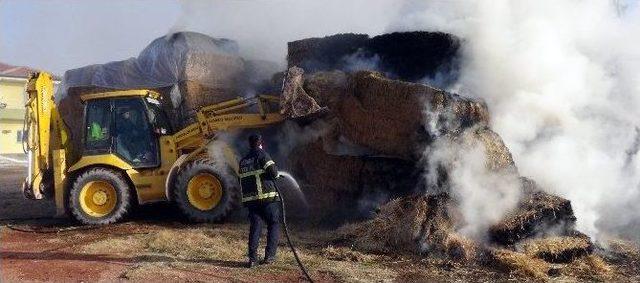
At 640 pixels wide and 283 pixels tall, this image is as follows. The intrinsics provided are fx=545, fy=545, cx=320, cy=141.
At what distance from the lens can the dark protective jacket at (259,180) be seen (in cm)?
645

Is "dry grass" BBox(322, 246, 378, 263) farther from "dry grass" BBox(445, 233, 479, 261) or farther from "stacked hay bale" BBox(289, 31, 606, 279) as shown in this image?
"dry grass" BBox(445, 233, 479, 261)

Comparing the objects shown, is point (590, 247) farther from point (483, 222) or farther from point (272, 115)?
point (272, 115)

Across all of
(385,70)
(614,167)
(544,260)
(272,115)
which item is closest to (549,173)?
(614,167)

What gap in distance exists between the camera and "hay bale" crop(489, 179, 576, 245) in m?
7.18

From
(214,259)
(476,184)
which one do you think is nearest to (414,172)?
(476,184)

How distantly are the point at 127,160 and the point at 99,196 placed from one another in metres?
0.77

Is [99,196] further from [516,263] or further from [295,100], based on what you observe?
[516,263]

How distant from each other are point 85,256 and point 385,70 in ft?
19.5

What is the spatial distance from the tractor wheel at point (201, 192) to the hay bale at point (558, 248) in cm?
469

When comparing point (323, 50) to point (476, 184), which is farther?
point (323, 50)

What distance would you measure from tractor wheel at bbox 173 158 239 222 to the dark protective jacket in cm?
272

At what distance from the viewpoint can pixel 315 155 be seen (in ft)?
31.5

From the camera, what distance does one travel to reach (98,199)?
370 inches

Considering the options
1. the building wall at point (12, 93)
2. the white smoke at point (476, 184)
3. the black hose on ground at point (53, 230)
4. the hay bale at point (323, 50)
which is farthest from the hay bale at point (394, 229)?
the building wall at point (12, 93)
